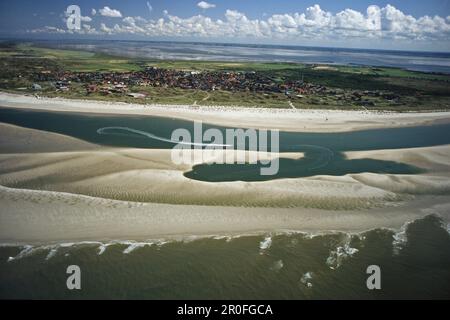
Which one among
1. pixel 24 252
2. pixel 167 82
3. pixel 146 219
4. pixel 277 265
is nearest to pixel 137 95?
pixel 167 82

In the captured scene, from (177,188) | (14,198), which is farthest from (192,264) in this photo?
(14,198)

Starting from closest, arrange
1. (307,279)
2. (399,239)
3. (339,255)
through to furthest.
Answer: (307,279) < (339,255) < (399,239)

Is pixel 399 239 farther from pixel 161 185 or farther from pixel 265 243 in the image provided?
pixel 161 185

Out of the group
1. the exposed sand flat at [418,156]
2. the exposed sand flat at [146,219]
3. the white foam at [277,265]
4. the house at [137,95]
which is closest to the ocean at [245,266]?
the white foam at [277,265]

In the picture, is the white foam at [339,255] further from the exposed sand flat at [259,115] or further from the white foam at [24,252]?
the exposed sand flat at [259,115]

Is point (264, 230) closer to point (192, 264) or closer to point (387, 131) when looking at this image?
point (192, 264)
